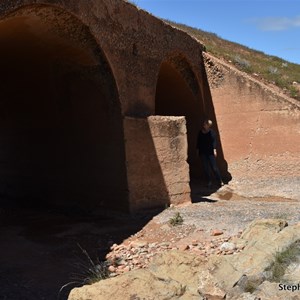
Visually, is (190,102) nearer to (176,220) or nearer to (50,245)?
(176,220)

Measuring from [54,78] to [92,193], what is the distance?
263 centimetres

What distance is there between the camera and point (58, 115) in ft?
33.2

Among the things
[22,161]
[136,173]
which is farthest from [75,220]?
[22,161]

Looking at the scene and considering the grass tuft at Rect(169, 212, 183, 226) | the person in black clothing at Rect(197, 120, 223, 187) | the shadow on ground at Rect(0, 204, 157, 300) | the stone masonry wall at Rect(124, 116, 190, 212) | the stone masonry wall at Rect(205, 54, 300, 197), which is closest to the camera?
the shadow on ground at Rect(0, 204, 157, 300)

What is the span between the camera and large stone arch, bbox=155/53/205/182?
1258 centimetres

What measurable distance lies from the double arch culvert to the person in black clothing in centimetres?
205

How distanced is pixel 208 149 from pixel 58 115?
4.09m

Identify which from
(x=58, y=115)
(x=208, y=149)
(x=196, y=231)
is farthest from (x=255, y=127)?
(x=196, y=231)

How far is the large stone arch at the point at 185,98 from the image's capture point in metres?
12.6

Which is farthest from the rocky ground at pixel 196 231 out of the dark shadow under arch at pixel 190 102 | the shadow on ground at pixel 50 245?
the dark shadow under arch at pixel 190 102

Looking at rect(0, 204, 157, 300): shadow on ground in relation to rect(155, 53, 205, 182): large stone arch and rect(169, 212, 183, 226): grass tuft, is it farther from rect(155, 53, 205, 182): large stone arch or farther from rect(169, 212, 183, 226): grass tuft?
rect(155, 53, 205, 182): large stone arch

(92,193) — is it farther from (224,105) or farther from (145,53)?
(224,105)

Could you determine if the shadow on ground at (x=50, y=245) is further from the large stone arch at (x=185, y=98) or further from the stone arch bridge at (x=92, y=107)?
the large stone arch at (x=185, y=98)

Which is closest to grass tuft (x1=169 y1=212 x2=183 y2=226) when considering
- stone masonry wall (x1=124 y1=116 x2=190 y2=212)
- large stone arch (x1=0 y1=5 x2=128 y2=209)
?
stone masonry wall (x1=124 y1=116 x2=190 y2=212)
